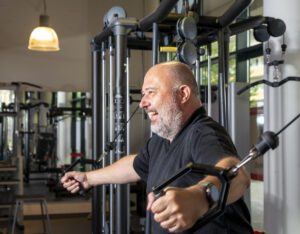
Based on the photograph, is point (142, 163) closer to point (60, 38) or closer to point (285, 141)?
point (285, 141)

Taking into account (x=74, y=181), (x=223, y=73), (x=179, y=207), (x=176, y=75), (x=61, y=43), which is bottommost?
(x=74, y=181)

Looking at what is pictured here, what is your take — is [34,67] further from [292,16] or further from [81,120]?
[292,16]

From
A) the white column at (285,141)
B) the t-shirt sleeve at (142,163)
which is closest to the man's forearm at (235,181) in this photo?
the t-shirt sleeve at (142,163)

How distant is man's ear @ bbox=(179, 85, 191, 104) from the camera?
163 cm

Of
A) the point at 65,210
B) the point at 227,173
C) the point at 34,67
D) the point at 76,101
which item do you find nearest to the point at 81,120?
the point at 76,101

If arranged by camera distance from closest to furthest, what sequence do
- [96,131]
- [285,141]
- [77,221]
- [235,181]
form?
[235,181] < [285,141] < [96,131] < [77,221]

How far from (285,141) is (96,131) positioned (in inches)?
61.1

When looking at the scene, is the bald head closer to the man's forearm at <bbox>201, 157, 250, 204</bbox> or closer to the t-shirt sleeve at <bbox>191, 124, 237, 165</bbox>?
the t-shirt sleeve at <bbox>191, 124, 237, 165</bbox>

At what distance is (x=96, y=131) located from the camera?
12.8ft

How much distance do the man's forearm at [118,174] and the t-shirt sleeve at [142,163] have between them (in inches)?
1.7

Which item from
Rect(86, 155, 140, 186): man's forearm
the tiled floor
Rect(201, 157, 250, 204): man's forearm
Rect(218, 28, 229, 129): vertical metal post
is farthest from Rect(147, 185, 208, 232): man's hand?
the tiled floor

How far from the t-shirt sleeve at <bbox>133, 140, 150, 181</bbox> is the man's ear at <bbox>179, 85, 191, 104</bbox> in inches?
18.5

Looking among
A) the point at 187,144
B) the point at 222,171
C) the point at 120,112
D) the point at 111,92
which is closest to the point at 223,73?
the point at 120,112

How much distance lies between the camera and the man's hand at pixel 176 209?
3.42ft
